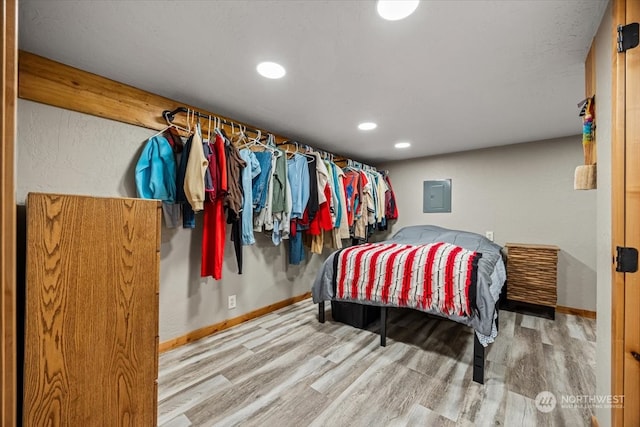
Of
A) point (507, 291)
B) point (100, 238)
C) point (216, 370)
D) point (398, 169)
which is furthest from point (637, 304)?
point (398, 169)

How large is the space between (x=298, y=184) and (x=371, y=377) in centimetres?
180

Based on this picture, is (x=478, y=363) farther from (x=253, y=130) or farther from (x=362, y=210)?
(x=253, y=130)

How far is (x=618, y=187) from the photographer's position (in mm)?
938

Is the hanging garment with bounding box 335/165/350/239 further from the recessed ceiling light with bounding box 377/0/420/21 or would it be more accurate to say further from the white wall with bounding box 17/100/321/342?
the recessed ceiling light with bounding box 377/0/420/21

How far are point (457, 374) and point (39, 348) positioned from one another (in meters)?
2.31

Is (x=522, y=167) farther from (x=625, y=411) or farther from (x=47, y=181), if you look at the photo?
(x=47, y=181)

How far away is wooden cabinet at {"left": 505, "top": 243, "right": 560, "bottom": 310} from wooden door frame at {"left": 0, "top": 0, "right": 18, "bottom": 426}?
3.88 m

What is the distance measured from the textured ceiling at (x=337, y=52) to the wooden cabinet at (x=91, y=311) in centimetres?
91

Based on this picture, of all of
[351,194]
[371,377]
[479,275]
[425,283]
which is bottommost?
[371,377]

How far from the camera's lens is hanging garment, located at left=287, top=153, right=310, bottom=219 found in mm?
2656

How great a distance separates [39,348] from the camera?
979 mm

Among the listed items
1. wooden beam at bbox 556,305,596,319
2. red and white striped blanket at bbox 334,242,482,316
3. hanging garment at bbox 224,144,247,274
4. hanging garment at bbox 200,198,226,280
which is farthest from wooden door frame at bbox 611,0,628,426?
wooden beam at bbox 556,305,596,319

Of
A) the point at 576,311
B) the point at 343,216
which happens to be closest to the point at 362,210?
the point at 343,216

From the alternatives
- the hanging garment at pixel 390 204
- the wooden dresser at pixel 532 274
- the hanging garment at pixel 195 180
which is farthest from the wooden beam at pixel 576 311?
the hanging garment at pixel 195 180
